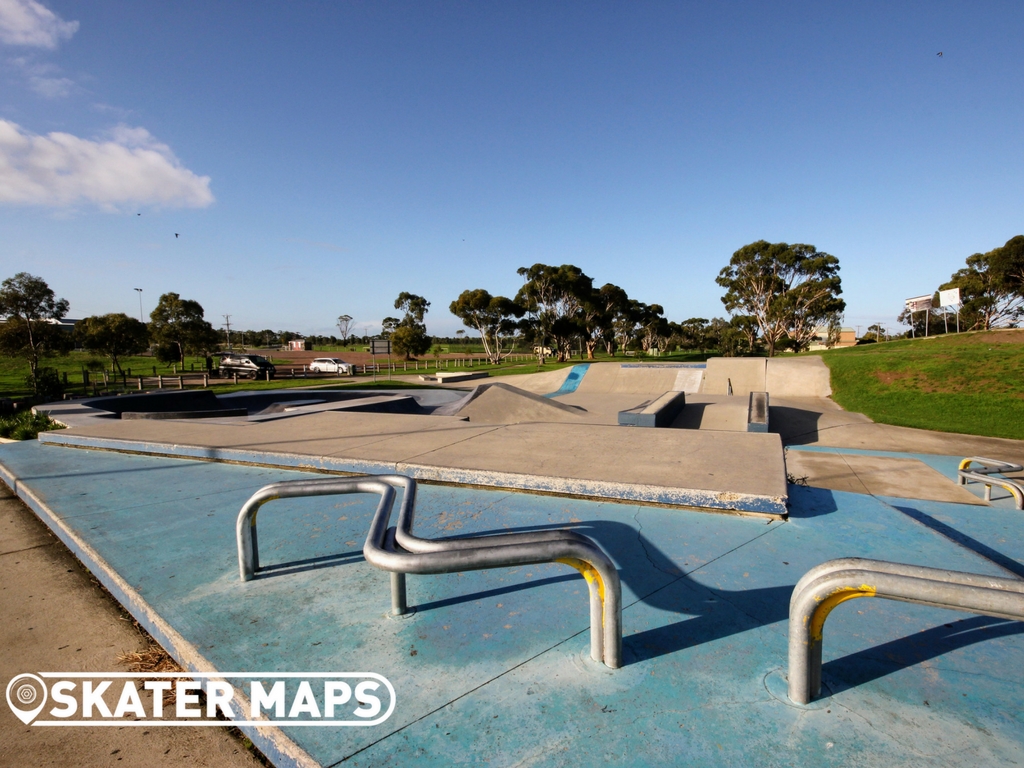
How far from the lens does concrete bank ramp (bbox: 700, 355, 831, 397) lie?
17.4 meters

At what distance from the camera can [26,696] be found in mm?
2078

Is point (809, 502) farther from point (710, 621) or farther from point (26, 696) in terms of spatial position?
point (26, 696)

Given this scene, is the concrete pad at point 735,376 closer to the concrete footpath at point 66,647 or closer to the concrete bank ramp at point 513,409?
the concrete bank ramp at point 513,409

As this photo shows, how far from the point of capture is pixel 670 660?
2.02 m

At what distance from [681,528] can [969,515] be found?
7.75 feet

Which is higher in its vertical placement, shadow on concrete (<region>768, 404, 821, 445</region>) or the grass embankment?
the grass embankment

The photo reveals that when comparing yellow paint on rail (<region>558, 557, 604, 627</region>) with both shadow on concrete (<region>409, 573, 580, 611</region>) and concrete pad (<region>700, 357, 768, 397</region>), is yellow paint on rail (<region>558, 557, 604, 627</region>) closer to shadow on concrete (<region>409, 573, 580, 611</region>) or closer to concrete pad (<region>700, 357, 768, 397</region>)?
shadow on concrete (<region>409, 573, 580, 611</region>)

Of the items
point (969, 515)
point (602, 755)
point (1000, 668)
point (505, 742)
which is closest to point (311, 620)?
point (505, 742)

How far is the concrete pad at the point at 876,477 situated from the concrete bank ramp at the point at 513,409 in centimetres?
451

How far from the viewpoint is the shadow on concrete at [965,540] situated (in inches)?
112

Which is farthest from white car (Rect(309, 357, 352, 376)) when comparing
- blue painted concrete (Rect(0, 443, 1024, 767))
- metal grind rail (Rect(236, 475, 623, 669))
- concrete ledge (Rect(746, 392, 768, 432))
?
metal grind rail (Rect(236, 475, 623, 669))

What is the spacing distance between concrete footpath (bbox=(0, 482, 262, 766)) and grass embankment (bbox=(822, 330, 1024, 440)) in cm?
1436

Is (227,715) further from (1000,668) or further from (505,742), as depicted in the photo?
(1000,668)

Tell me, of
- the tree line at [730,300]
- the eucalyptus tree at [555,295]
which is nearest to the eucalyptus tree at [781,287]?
the tree line at [730,300]
